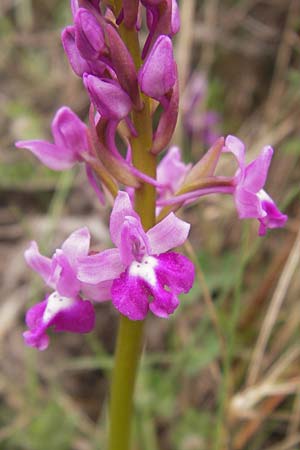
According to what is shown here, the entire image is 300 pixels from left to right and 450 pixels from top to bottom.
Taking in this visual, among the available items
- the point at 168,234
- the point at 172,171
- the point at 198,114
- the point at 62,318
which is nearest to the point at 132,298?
the point at 168,234

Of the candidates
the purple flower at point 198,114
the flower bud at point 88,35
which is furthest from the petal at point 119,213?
the purple flower at point 198,114

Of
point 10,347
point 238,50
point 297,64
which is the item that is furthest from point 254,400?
point 238,50

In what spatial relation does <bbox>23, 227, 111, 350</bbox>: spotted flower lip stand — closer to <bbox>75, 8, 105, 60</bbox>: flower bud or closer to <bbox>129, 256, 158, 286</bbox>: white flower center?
<bbox>129, 256, 158, 286</bbox>: white flower center

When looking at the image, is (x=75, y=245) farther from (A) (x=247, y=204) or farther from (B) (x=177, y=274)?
(A) (x=247, y=204)

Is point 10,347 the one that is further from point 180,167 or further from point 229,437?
point 180,167

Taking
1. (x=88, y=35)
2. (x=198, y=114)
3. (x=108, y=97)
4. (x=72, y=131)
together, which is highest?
(x=88, y=35)

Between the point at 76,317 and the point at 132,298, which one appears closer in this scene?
the point at 132,298

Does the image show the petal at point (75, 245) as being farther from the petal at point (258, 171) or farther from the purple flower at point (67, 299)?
the petal at point (258, 171)

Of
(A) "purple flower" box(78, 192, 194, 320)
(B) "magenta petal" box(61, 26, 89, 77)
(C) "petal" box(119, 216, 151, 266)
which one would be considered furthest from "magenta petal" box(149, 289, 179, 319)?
(B) "magenta petal" box(61, 26, 89, 77)
